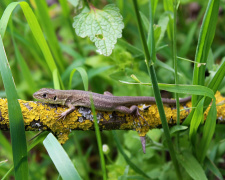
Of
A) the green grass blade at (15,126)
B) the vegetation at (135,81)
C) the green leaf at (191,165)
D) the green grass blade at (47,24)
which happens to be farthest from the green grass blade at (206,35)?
the green grass blade at (47,24)

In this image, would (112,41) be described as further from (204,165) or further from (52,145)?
(204,165)

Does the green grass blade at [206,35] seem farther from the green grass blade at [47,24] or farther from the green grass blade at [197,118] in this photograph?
the green grass blade at [47,24]

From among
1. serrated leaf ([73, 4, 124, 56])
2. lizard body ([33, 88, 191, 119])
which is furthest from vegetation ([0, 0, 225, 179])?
lizard body ([33, 88, 191, 119])

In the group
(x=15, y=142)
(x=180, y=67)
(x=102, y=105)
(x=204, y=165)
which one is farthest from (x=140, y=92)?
(x=15, y=142)

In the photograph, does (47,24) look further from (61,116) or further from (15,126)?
(15,126)

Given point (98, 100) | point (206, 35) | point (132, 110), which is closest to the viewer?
point (206, 35)

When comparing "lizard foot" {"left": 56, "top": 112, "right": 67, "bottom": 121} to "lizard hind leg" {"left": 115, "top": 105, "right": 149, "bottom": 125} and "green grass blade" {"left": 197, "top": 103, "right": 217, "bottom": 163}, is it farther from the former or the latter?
"green grass blade" {"left": 197, "top": 103, "right": 217, "bottom": 163}

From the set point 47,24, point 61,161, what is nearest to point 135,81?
point 61,161
